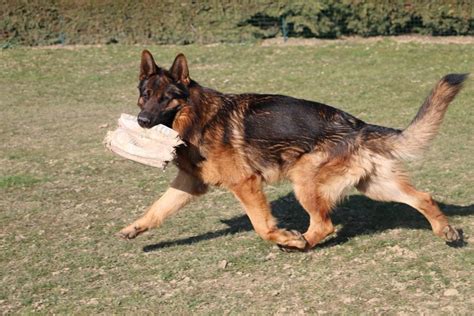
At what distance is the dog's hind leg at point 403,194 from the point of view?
7.00m

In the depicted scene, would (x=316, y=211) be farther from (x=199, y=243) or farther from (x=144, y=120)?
(x=144, y=120)

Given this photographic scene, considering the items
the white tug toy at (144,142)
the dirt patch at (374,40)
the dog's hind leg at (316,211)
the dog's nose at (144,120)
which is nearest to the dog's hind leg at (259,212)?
the dog's hind leg at (316,211)

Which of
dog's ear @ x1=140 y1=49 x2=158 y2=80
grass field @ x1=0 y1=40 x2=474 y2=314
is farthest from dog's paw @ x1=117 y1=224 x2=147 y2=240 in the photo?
dog's ear @ x1=140 y1=49 x2=158 y2=80

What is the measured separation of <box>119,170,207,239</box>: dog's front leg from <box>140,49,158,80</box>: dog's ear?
3.41ft

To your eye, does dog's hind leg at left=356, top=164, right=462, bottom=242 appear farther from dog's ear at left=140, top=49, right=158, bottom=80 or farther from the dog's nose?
dog's ear at left=140, top=49, right=158, bottom=80

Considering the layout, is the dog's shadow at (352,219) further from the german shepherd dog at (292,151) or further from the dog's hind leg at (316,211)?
the german shepherd dog at (292,151)

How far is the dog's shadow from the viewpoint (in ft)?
25.4

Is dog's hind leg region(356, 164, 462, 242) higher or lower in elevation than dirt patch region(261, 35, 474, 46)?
higher

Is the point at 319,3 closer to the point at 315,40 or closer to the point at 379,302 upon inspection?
the point at 315,40

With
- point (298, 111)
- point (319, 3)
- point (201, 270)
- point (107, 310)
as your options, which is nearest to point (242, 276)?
point (201, 270)

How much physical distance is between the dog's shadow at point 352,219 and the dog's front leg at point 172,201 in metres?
0.26

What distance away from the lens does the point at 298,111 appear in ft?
24.3

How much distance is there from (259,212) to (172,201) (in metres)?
1.03

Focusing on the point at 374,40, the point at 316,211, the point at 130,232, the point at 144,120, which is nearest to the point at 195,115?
the point at 144,120
